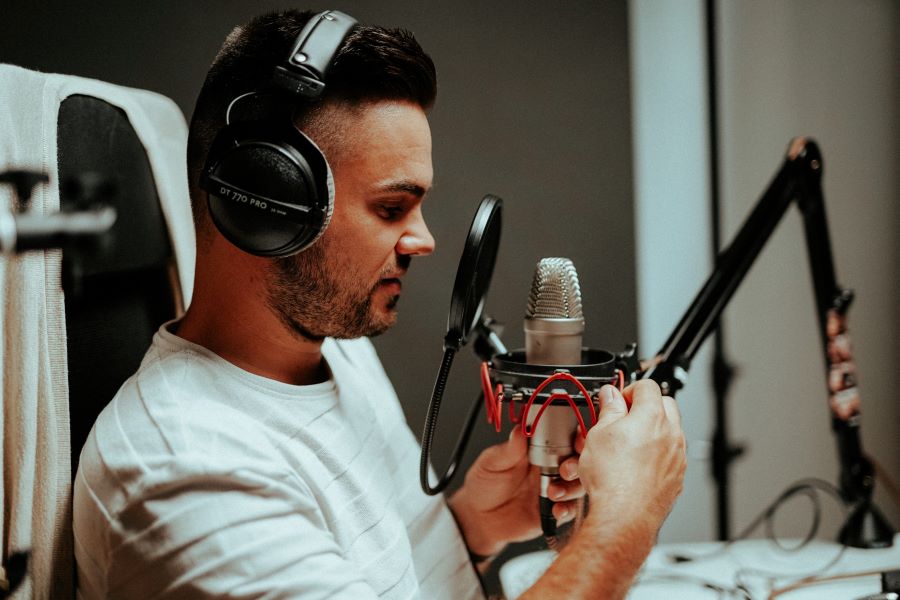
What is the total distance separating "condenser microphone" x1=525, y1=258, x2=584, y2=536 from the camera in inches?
30.8

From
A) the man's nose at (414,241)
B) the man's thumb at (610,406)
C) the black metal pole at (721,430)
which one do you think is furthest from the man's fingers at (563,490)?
the black metal pole at (721,430)

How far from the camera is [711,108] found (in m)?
1.40

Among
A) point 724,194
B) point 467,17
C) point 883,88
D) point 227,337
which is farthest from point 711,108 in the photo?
point 227,337

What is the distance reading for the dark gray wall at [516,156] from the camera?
1.16 m

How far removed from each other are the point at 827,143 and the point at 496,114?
0.80 m

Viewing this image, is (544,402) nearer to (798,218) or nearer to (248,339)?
(248,339)

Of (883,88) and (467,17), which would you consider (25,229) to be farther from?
(883,88)

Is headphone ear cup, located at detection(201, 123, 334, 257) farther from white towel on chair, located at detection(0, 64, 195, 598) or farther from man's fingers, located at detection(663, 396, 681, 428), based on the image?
man's fingers, located at detection(663, 396, 681, 428)

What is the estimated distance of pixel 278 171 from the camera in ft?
2.45

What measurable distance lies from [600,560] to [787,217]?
1.13 metres

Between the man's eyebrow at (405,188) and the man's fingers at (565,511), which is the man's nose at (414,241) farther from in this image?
the man's fingers at (565,511)

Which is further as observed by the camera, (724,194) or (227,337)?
(724,194)

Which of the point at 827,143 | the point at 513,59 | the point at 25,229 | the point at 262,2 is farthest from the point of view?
the point at 827,143

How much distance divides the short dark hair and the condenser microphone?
32 cm
